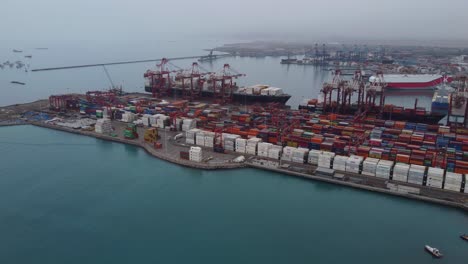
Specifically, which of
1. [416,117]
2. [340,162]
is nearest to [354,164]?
[340,162]

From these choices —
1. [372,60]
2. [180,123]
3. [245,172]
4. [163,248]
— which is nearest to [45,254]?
[163,248]

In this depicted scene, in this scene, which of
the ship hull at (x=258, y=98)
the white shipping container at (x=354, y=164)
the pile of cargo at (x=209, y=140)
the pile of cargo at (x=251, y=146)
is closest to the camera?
the white shipping container at (x=354, y=164)

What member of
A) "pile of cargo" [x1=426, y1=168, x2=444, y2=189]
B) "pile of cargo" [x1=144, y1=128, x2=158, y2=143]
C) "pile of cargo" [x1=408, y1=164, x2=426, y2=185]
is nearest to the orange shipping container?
"pile of cargo" [x1=408, y1=164, x2=426, y2=185]

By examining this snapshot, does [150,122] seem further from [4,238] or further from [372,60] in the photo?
[372,60]

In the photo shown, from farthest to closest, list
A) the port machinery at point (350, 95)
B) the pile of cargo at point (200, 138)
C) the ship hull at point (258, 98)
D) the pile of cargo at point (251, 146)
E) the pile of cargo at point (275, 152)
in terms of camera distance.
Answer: the ship hull at point (258, 98) → the port machinery at point (350, 95) → the pile of cargo at point (200, 138) → the pile of cargo at point (251, 146) → the pile of cargo at point (275, 152)

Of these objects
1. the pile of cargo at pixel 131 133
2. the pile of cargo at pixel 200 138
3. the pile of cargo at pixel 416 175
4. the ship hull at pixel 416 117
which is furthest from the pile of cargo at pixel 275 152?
the ship hull at pixel 416 117

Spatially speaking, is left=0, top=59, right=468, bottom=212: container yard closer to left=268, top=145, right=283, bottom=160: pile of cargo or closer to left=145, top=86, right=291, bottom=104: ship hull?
left=268, top=145, right=283, bottom=160: pile of cargo

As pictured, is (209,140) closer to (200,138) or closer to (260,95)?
(200,138)

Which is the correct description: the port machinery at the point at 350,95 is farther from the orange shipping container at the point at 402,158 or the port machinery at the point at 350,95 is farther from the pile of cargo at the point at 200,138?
the pile of cargo at the point at 200,138
